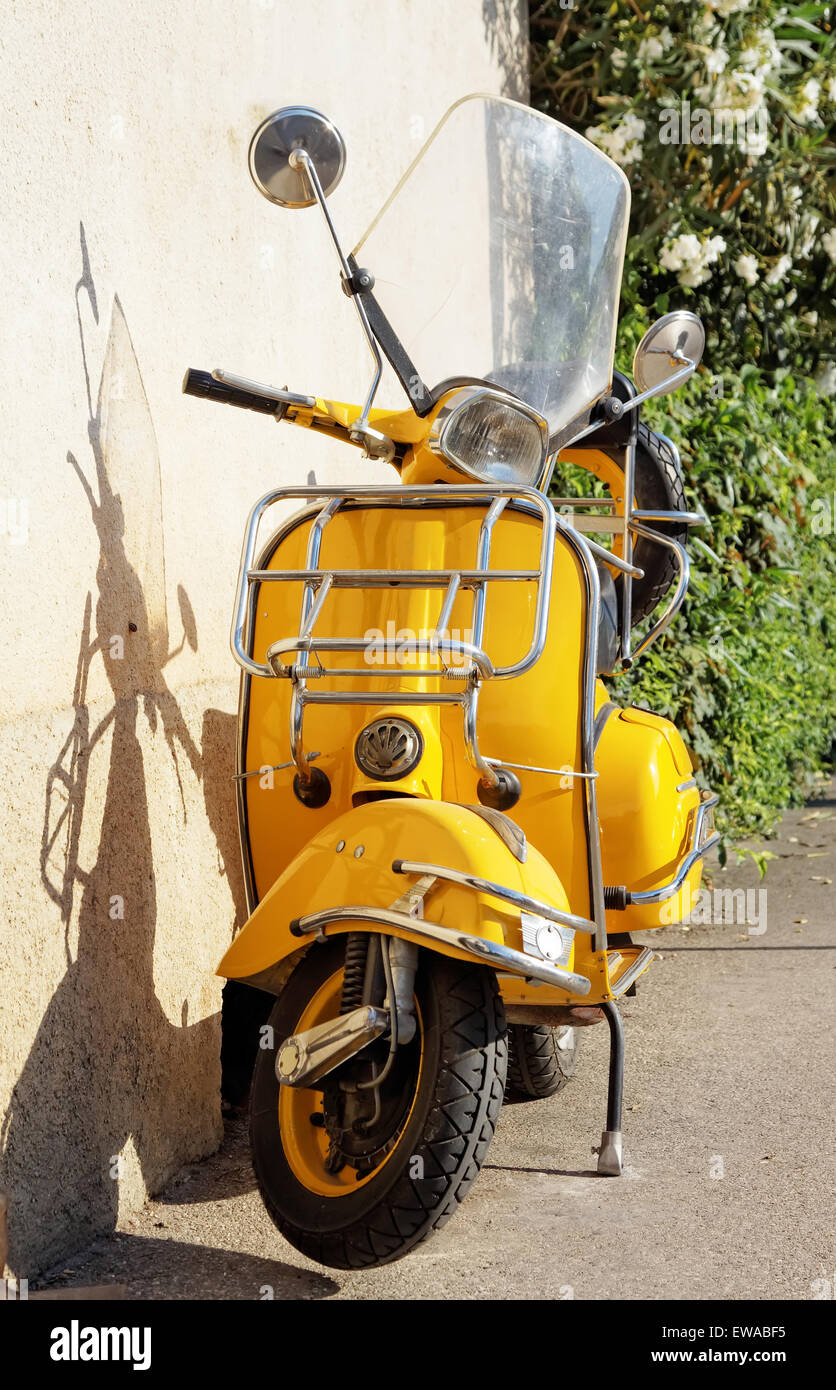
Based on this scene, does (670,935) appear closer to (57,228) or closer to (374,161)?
(374,161)

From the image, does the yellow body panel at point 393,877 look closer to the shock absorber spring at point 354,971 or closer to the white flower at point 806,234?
the shock absorber spring at point 354,971

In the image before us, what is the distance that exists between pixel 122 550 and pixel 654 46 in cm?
428

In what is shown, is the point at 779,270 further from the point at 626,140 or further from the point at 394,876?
the point at 394,876

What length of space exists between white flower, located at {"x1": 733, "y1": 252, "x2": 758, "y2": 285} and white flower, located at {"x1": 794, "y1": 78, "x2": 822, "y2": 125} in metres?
0.67

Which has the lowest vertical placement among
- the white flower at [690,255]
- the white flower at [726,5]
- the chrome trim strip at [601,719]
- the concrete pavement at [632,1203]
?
the concrete pavement at [632,1203]

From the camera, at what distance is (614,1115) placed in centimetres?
310

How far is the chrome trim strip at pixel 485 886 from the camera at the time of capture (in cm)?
241

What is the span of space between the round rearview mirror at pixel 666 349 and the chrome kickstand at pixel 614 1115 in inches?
57.1

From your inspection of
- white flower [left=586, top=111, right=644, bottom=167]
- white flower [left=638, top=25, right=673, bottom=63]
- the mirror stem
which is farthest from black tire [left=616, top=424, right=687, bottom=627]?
white flower [left=638, top=25, right=673, bottom=63]

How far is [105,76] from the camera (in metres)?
2.95

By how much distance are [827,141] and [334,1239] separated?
623 centimetres

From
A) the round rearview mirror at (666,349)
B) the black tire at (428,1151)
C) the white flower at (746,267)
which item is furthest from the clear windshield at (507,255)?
the white flower at (746,267)

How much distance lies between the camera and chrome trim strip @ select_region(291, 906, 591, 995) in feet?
7.75

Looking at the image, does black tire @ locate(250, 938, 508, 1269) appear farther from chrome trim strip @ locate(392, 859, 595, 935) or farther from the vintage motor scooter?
chrome trim strip @ locate(392, 859, 595, 935)
